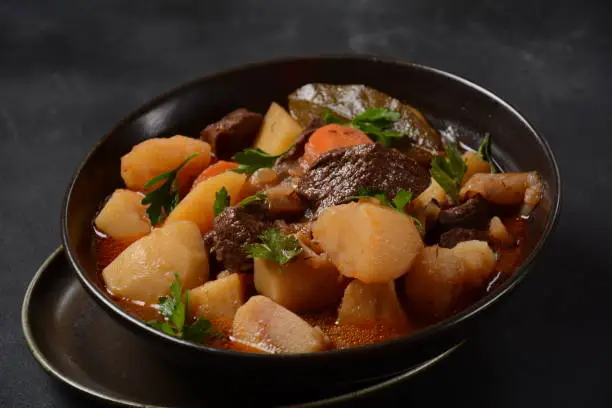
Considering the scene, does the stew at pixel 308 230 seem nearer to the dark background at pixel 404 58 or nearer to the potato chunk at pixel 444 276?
the potato chunk at pixel 444 276

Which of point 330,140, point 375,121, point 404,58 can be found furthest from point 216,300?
point 404,58

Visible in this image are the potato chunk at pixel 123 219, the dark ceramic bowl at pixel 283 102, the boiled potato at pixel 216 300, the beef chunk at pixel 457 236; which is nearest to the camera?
the dark ceramic bowl at pixel 283 102

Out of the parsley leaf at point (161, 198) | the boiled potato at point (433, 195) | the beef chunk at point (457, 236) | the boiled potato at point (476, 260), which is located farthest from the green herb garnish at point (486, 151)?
the parsley leaf at point (161, 198)

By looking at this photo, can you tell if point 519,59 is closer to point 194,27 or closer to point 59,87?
point 194,27

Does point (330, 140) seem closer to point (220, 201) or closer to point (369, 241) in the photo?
point (220, 201)

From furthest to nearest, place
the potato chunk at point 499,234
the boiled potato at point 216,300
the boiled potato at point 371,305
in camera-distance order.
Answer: the potato chunk at point 499,234 → the boiled potato at point 216,300 → the boiled potato at point 371,305

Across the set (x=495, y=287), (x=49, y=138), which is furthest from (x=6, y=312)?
(x=495, y=287)

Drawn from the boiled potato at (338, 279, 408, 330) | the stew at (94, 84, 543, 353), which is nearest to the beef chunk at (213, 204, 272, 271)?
the stew at (94, 84, 543, 353)
